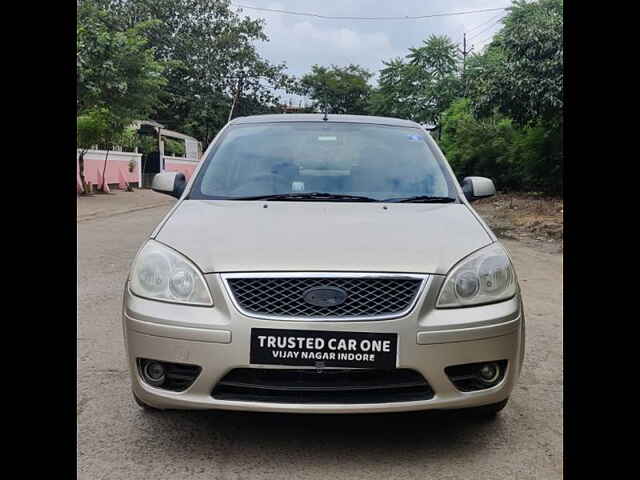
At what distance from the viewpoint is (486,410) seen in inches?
116

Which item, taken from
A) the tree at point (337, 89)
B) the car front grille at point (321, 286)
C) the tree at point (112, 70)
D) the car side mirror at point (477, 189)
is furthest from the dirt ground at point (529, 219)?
the tree at point (337, 89)

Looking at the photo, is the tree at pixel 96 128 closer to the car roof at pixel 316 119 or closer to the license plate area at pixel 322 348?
the car roof at pixel 316 119

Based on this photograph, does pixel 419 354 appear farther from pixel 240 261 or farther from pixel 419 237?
pixel 240 261

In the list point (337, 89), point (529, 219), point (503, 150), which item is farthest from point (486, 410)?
point (337, 89)

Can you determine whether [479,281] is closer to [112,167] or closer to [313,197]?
[313,197]

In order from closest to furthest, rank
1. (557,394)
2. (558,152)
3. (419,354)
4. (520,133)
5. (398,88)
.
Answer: (419,354)
(557,394)
(558,152)
(520,133)
(398,88)

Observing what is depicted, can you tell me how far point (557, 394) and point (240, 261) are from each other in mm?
2071

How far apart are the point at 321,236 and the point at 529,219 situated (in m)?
12.0

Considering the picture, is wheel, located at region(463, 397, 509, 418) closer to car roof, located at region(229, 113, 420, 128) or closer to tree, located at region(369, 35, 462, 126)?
car roof, located at region(229, 113, 420, 128)

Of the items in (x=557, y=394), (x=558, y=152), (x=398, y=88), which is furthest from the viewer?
(x=398, y=88)

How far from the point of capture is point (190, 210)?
3271 millimetres

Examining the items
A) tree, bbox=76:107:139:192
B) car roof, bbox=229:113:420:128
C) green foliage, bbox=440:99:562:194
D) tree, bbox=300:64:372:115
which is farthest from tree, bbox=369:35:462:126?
car roof, bbox=229:113:420:128

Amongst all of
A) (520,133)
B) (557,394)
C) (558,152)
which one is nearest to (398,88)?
(520,133)

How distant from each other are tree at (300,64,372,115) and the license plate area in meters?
52.7
